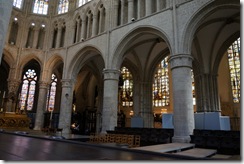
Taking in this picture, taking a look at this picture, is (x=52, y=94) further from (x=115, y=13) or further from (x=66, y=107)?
(x=115, y=13)

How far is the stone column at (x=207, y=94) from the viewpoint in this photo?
48.0 ft

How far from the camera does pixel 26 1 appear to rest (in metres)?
19.6

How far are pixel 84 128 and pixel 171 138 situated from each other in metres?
13.1

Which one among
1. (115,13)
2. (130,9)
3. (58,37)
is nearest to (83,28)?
(58,37)

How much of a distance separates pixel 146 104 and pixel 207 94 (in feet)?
17.6

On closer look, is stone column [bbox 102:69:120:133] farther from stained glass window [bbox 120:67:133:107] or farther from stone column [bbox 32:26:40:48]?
stained glass window [bbox 120:67:133:107]

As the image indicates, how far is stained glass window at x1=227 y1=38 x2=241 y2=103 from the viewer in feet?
61.9

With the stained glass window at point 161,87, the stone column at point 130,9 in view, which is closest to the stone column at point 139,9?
the stone column at point 130,9

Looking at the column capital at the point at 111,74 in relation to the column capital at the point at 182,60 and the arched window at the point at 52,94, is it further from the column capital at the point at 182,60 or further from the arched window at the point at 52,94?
the arched window at the point at 52,94

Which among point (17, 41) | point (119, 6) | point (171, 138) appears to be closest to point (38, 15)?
point (17, 41)

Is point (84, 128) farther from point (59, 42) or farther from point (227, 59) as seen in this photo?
point (227, 59)

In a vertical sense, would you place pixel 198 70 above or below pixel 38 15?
below

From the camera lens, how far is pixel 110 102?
12578 millimetres

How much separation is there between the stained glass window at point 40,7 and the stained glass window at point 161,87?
15.6 meters
